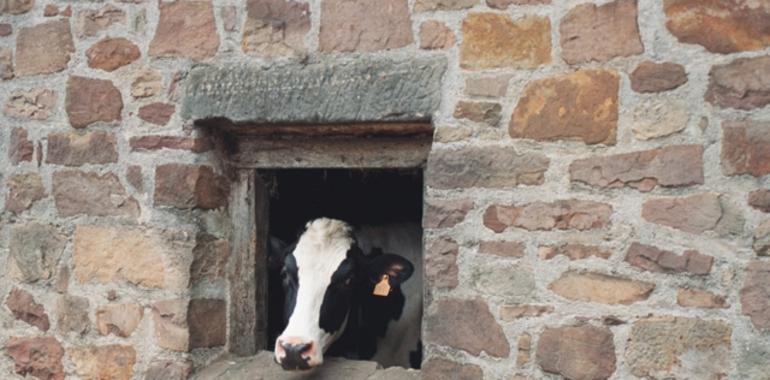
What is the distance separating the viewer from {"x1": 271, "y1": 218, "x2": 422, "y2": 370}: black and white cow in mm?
3180

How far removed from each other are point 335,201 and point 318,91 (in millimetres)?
2077

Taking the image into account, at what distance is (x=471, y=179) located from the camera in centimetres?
273

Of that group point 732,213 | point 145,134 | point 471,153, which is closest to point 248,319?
point 145,134

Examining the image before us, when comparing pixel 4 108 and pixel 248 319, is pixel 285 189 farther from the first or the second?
pixel 4 108

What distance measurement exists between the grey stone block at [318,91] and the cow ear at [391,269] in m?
0.90

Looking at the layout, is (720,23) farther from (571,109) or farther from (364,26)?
(364,26)

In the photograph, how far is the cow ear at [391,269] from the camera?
3585 mm

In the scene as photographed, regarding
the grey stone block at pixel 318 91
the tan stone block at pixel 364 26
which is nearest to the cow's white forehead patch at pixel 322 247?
the grey stone block at pixel 318 91

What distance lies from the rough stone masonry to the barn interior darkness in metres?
1.21

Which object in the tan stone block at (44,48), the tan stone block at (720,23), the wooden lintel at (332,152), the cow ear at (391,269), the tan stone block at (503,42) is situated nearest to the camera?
the tan stone block at (720,23)

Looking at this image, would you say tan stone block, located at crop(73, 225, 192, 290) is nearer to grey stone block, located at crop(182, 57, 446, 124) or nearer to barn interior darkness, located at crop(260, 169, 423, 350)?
grey stone block, located at crop(182, 57, 446, 124)

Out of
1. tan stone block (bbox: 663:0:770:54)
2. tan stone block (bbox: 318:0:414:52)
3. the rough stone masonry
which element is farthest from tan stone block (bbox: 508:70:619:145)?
tan stone block (bbox: 318:0:414:52)

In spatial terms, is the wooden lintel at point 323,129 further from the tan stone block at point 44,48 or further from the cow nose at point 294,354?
the cow nose at point 294,354

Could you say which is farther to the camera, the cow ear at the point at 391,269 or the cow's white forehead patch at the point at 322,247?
the cow ear at the point at 391,269
